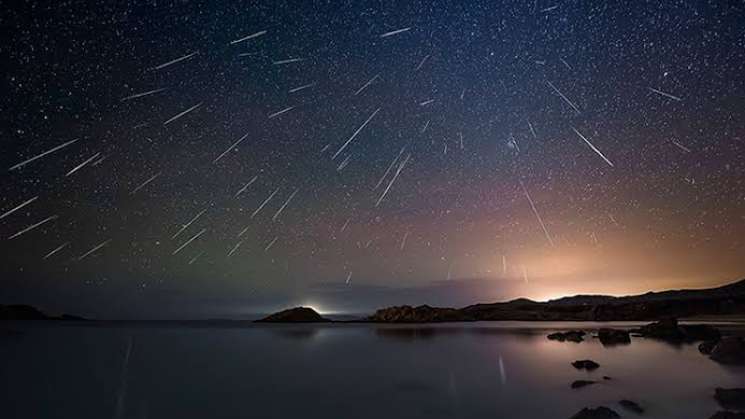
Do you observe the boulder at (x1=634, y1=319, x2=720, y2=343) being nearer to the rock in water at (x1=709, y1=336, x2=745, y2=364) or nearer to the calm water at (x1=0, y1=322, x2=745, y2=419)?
the calm water at (x1=0, y1=322, x2=745, y2=419)

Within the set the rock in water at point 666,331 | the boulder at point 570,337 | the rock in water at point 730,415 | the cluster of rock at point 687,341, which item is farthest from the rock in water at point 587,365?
the boulder at point 570,337

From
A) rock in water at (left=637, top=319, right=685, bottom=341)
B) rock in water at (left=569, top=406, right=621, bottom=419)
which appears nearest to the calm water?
rock in water at (left=569, top=406, right=621, bottom=419)

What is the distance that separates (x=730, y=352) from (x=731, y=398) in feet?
69.2

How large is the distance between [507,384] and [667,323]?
42.3 meters

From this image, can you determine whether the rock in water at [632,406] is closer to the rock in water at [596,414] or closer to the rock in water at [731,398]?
the rock in water at [731,398]

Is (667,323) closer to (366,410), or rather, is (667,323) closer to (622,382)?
(622,382)

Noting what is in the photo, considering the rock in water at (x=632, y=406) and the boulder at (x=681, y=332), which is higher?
the boulder at (x=681, y=332)

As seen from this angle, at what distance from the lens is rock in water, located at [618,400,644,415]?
57.0 feet

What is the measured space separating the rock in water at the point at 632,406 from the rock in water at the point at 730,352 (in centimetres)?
2059

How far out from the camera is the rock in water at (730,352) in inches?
1256

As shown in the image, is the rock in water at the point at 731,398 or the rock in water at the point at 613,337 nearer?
the rock in water at the point at 731,398

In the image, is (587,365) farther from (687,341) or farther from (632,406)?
(687,341)

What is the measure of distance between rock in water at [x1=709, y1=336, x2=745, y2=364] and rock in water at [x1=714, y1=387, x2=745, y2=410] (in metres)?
19.3

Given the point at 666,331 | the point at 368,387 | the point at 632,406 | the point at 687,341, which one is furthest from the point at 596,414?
the point at 666,331
